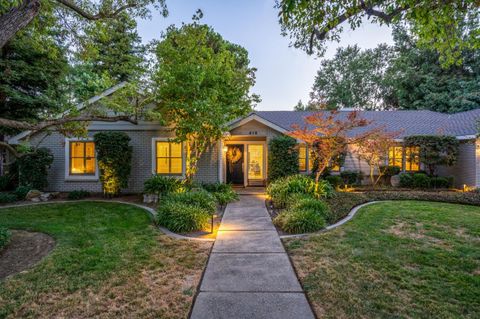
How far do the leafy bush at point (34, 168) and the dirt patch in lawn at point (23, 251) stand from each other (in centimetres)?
507

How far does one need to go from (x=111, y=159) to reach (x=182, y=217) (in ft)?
16.8

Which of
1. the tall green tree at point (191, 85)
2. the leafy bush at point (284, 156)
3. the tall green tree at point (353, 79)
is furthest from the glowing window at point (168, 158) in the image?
the tall green tree at point (353, 79)

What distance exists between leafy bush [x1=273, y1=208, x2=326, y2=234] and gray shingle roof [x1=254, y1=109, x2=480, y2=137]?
757cm

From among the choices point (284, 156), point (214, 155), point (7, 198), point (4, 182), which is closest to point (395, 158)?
point (284, 156)

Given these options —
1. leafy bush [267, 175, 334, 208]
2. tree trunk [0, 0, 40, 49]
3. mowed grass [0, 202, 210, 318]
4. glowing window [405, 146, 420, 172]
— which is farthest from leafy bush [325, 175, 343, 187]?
tree trunk [0, 0, 40, 49]

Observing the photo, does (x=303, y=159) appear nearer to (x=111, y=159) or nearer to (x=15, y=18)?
(x=111, y=159)

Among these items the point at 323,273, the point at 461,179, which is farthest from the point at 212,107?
the point at 461,179

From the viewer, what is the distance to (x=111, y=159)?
9.59 meters

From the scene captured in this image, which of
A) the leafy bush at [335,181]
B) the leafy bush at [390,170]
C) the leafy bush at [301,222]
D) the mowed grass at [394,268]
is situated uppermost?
the leafy bush at [390,170]

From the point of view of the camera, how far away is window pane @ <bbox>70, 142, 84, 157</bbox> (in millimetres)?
10953

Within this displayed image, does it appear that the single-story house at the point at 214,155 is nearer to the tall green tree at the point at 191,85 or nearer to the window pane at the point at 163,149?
the window pane at the point at 163,149

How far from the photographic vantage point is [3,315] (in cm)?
285

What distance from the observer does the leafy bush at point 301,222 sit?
599 cm

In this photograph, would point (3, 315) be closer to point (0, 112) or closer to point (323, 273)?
point (323, 273)
